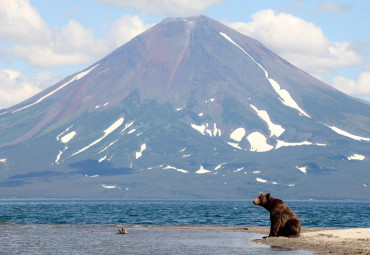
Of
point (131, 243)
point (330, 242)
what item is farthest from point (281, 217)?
point (131, 243)

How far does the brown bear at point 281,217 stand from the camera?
44719 mm

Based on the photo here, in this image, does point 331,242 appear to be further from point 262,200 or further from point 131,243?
point 131,243

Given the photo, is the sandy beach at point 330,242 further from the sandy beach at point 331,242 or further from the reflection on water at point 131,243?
the reflection on water at point 131,243

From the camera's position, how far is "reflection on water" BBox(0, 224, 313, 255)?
38.1 meters

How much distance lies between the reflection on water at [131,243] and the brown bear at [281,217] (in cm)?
208

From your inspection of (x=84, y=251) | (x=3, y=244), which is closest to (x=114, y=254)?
(x=84, y=251)

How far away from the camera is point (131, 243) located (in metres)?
43.2

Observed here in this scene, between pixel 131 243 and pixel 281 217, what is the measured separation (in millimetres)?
9695

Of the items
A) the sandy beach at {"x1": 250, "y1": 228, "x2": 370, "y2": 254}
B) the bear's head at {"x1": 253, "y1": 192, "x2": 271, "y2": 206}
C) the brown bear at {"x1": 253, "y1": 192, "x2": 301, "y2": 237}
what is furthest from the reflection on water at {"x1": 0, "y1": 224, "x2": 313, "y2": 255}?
the bear's head at {"x1": 253, "y1": 192, "x2": 271, "y2": 206}

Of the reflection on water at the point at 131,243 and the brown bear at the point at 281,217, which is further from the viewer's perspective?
the brown bear at the point at 281,217

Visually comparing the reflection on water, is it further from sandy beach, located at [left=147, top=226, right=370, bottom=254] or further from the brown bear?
the brown bear

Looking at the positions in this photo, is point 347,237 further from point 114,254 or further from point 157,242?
point 114,254

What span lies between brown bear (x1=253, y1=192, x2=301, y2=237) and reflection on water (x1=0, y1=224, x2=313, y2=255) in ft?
6.82

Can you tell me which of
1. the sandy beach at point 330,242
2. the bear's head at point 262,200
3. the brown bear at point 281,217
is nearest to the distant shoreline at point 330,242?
the sandy beach at point 330,242
